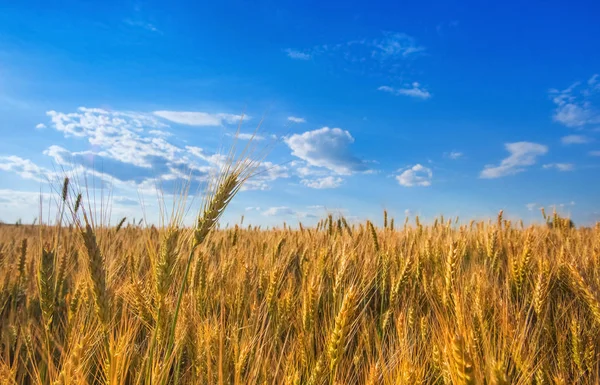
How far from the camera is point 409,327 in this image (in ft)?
8.24

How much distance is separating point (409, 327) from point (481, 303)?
1.65 ft

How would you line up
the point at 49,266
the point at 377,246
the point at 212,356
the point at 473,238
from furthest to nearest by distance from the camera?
the point at 473,238 → the point at 377,246 → the point at 49,266 → the point at 212,356

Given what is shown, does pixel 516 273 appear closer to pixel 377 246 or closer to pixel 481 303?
pixel 481 303

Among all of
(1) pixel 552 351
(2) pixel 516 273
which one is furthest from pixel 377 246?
(1) pixel 552 351

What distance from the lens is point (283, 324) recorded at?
2.51 metres

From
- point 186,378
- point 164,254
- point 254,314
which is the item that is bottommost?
point 186,378

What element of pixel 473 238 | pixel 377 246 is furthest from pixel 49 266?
pixel 473 238

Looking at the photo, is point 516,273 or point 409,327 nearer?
point 409,327

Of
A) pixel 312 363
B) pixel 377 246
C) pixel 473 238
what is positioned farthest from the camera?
pixel 473 238

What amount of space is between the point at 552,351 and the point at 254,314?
1.84m

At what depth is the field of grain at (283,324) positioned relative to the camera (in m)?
1.59

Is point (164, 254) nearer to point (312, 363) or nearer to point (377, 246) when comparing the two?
point (312, 363)

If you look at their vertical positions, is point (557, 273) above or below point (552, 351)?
above

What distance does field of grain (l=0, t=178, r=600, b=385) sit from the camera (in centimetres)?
159
